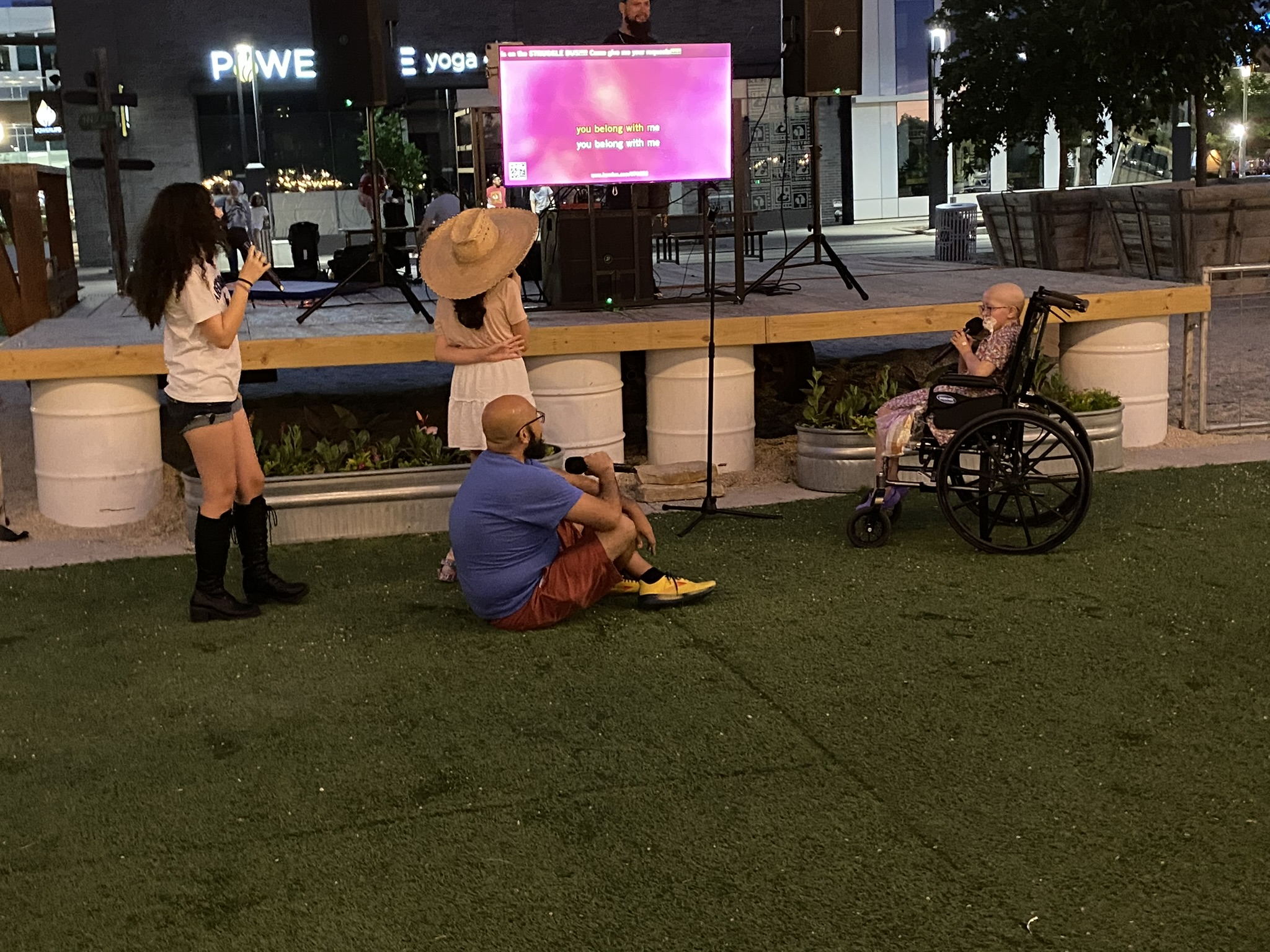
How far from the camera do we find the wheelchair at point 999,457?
5.59m

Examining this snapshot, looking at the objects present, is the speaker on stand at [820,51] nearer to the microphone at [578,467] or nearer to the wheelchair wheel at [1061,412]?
the wheelchair wheel at [1061,412]

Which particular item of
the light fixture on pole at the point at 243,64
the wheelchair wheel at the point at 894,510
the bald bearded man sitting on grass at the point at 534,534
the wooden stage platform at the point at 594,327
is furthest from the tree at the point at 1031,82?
the light fixture on pole at the point at 243,64

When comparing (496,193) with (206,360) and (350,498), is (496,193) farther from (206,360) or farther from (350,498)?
(206,360)

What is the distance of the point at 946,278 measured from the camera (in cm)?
962

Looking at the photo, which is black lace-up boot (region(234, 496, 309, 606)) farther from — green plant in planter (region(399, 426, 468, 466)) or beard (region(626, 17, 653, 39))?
beard (region(626, 17, 653, 39))

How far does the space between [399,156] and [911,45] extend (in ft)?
51.9

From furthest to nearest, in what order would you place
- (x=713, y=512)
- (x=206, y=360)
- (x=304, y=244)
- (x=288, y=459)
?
(x=304, y=244), (x=288, y=459), (x=713, y=512), (x=206, y=360)

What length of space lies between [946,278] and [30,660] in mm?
6356

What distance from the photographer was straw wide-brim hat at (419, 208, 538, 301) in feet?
18.6

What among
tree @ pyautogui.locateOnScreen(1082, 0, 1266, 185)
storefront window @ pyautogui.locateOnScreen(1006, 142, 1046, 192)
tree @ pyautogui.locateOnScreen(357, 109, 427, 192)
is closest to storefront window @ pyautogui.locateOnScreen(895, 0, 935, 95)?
storefront window @ pyautogui.locateOnScreen(1006, 142, 1046, 192)

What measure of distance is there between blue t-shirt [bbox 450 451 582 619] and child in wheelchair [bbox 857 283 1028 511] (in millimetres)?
1549

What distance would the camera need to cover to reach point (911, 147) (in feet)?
108

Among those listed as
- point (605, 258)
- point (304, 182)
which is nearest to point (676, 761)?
point (605, 258)

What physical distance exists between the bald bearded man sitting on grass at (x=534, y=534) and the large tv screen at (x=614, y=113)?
11.0 feet
